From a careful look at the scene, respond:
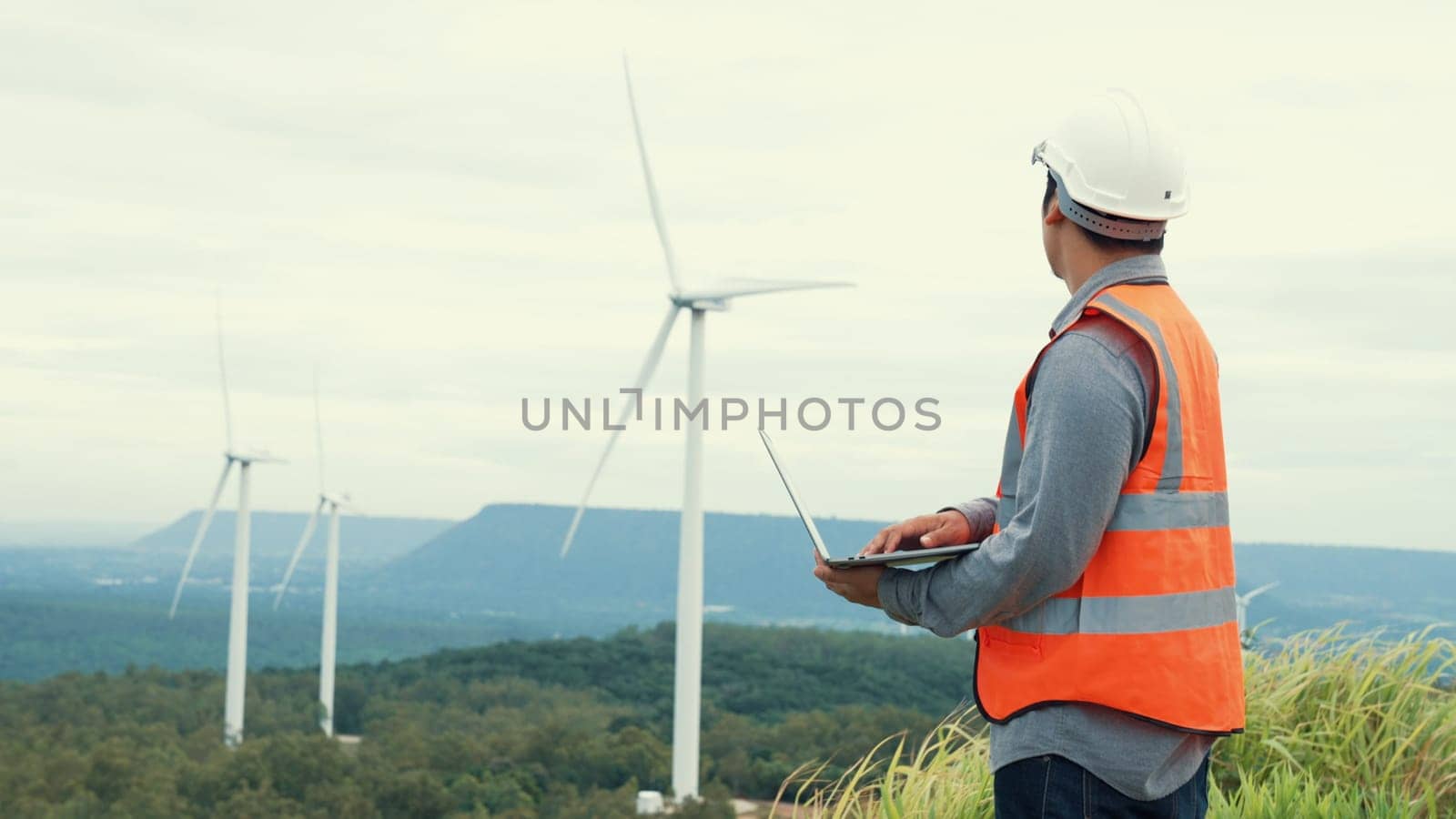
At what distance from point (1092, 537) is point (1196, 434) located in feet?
1.44

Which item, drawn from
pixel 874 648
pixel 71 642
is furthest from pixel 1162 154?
pixel 71 642

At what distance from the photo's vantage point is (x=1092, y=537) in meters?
3.80

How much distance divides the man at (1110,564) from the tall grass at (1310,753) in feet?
11.8

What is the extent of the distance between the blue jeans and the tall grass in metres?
3.50

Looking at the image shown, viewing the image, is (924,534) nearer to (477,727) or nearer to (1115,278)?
(1115,278)

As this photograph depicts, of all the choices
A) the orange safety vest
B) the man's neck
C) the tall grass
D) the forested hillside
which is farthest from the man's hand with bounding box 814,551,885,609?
the forested hillside

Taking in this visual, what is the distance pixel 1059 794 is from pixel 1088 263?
1472 mm

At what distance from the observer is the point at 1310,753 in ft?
30.5

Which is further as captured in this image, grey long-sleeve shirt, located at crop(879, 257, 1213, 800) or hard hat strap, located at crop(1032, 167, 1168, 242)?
hard hat strap, located at crop(1032, 167, 1168, 242)

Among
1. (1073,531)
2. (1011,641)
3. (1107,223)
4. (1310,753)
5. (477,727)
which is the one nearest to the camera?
(1073,531)

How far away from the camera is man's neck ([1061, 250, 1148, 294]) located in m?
4.21

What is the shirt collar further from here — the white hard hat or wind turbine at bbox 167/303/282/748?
wind turbine at bbox 167/303/282/748

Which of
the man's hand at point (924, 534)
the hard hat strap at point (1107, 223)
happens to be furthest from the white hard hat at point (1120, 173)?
the man's hand at point (924, 534)

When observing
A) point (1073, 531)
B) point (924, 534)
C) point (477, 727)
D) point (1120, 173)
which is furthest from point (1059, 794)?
point (477, 727)
